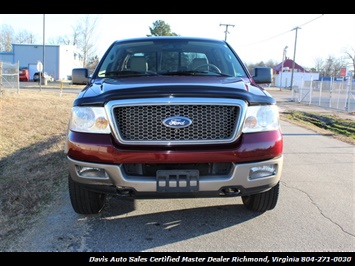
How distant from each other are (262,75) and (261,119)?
5.22 feet

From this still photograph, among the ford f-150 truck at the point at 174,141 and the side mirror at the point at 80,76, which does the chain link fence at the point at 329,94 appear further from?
the ford f-150 truck at the point at 174,141

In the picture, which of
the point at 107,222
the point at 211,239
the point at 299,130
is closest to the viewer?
the point at 211,239

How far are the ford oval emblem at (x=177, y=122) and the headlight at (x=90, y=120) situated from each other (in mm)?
526

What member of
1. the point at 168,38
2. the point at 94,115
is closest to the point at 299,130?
the point at 168,38

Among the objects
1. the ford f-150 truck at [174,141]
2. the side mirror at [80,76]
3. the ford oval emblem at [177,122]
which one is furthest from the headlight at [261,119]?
the side mirror at [80,76]

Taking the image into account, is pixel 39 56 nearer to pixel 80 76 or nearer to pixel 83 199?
pixel 80 76

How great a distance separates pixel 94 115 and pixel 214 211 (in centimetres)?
177

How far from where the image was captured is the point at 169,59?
4.45 meters

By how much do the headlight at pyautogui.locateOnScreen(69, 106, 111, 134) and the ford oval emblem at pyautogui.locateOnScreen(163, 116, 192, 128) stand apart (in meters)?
0.53

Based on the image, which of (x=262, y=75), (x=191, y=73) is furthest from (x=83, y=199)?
(x=262, y=75)

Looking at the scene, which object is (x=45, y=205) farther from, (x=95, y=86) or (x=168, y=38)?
(x=168, y=38)

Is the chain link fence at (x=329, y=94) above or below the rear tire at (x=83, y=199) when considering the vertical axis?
above

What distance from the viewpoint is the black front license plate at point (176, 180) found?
2877 millimetres

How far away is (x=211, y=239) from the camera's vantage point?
3160 millimetres
